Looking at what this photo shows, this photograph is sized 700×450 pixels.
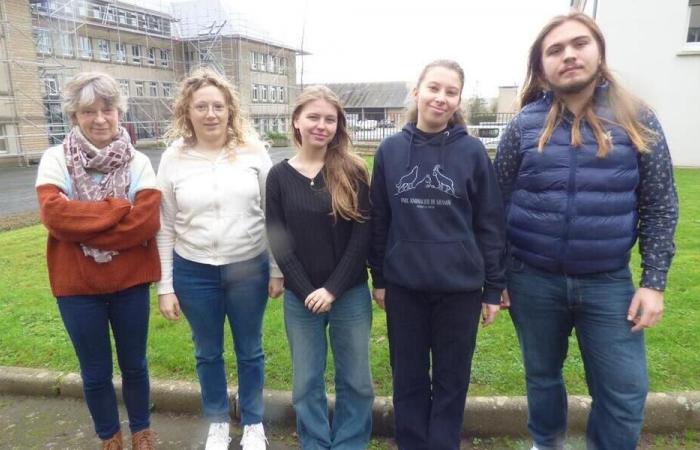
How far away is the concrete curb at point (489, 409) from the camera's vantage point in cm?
290

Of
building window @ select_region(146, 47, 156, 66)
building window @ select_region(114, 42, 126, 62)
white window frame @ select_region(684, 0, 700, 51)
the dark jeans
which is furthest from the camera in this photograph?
building window @ select_region(146, 47, 156, 66)

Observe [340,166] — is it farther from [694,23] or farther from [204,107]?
[694,23]

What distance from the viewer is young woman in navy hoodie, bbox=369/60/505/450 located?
235cm

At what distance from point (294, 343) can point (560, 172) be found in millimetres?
1542

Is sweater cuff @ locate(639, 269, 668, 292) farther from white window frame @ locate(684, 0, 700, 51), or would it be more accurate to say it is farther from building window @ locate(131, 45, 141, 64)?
building window @ locate(131, 45, 141, 64)

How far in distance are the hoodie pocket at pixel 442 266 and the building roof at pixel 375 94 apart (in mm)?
58482

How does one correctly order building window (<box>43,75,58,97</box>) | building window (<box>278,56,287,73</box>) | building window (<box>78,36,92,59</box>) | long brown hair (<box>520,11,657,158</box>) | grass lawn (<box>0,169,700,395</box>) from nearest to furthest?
long brown hair (<box>520,11,657,158</box>) < grass lawn (<box>0,169,700,395</box>) < building window (<box>43,75,58,97</box>) < building window (<box>78,36,92,59</box>) < building window (<box>278,56,287,73</box>)

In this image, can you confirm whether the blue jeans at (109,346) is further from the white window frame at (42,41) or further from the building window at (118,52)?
the building window at (118,52)

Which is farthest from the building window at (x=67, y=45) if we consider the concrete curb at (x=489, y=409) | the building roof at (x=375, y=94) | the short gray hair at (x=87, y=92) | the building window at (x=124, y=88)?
the building roof at (x=375, y=94)

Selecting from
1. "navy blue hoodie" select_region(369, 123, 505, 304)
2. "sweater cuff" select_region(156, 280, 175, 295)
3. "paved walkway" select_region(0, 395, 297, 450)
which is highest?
"navy blue hoodie" select_region(369, 123, 505, 304)

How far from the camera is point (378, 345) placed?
381 cm

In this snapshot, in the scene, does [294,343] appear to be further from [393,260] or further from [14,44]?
[14,44]

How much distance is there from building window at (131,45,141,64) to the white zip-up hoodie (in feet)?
116

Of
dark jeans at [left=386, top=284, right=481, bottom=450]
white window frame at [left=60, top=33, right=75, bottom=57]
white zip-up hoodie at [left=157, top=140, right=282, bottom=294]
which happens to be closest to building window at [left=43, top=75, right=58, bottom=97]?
white window frame at [left=60, top=33, right=75, bottom=57]
